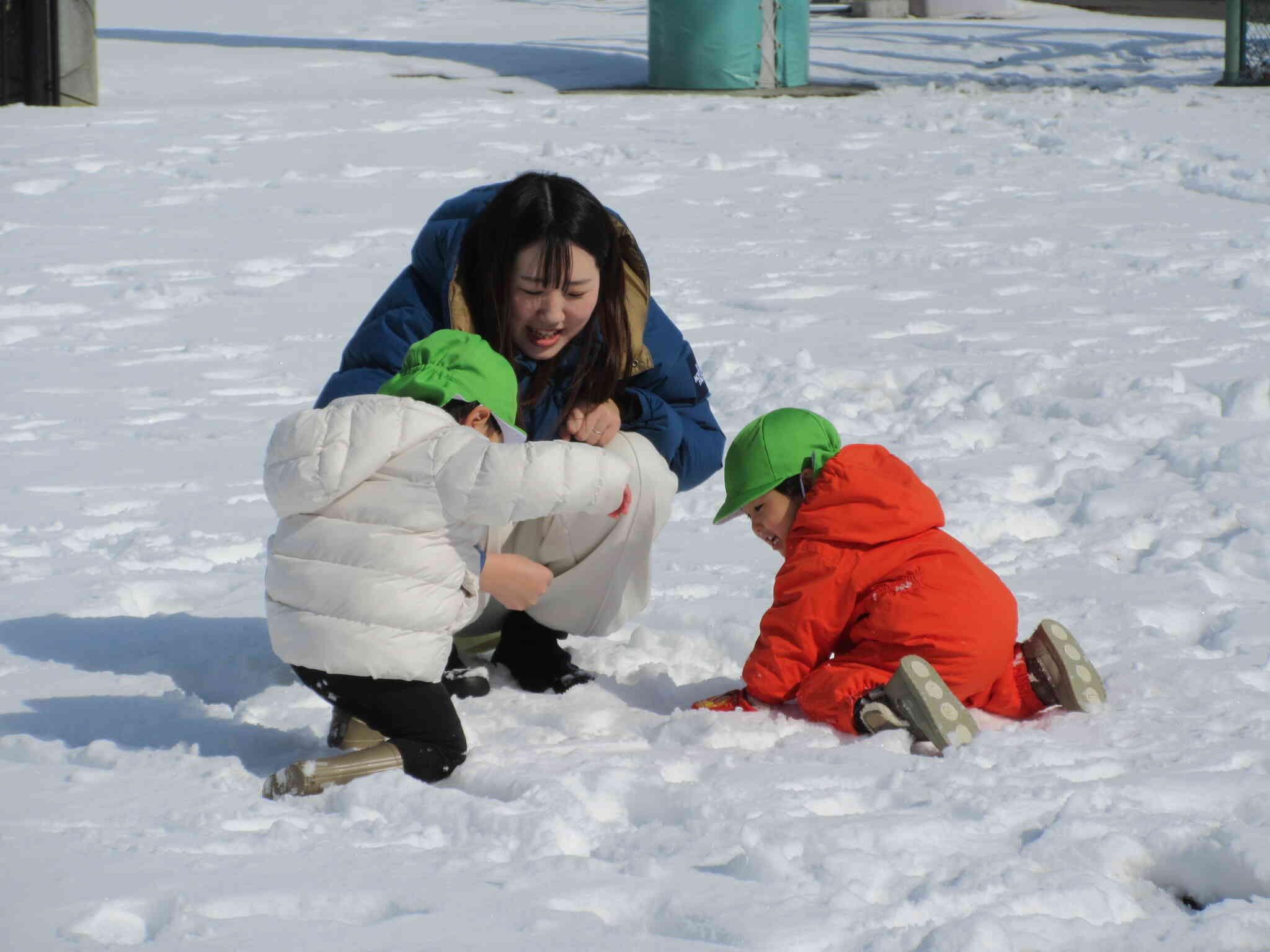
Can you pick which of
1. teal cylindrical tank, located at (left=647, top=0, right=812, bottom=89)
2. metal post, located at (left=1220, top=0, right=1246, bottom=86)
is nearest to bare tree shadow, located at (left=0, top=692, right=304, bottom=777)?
teal cylindrical tank, located at (left=647, top=0, right=812, bottom=89)

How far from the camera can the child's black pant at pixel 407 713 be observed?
2295 millimetres

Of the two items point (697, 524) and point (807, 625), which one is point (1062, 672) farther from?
point (697, 524)

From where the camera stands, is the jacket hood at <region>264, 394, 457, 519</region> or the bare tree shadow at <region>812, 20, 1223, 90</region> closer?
the jacket hood at <region>264, 394, 457, 519</region>

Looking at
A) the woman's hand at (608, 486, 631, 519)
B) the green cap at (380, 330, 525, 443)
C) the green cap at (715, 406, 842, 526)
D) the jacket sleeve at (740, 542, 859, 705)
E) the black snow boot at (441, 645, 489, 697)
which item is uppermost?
the green cap at (380, 330, 525, 443)

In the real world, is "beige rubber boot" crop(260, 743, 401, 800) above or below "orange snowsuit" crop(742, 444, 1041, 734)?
below

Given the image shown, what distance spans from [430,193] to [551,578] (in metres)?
4.80

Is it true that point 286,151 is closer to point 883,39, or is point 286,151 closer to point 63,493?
point 63,493

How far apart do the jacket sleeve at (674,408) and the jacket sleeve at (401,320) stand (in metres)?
0.44

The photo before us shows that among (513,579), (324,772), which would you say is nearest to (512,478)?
(513,579)

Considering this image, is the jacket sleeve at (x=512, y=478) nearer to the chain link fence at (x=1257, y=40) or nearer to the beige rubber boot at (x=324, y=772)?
the beige rubber boot at (x=324, y=772)

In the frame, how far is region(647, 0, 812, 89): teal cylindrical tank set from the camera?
10.6 m

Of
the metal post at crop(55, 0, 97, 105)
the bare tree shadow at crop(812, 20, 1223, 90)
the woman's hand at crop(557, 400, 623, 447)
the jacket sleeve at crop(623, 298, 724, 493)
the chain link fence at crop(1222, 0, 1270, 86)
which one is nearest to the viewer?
the woman's hand at crop(557, 400, 623, 447)

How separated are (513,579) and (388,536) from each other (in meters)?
0.38

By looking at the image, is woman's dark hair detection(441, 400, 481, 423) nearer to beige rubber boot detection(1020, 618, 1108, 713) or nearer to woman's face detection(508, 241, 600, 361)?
woman's face detection(508, 241, 600, 361)
